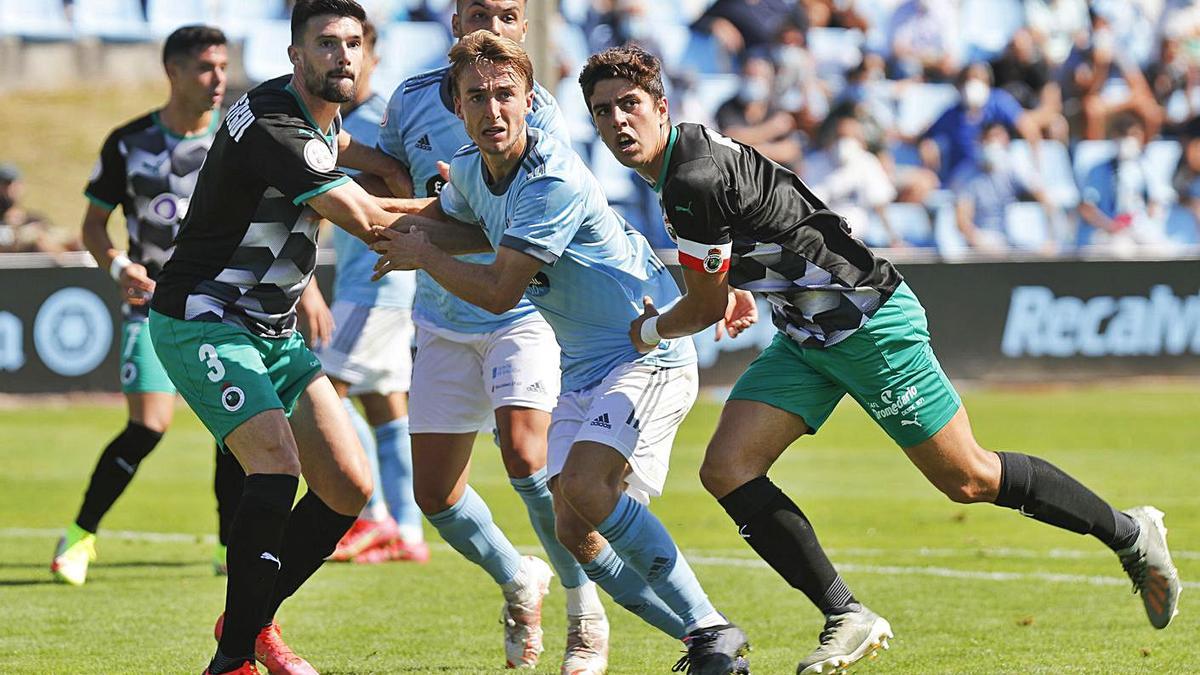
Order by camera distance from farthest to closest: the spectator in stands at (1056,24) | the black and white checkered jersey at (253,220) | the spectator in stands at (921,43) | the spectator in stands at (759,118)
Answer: the spectator in stands at (1056,24) < the spectator in stands at (921,43) < the spectator in stands at (759,118) < the black and white checkered jersey at (253,220)

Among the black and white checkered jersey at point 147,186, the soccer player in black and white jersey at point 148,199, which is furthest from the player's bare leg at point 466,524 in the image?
the black and white checkered jersey at point 147,186

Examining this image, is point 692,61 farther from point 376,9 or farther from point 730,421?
point 730,421

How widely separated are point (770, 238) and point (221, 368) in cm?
194

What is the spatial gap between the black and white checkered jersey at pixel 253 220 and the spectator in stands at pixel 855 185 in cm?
1450

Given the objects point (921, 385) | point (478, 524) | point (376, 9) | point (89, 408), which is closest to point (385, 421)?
point (478, 524)

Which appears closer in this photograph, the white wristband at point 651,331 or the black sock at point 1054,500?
the white wristband at point 651,331

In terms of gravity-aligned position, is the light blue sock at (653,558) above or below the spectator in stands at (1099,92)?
above

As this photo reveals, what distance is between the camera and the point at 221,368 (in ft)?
17.6

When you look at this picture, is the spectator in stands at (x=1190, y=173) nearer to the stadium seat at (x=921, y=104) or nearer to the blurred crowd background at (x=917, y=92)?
the blurred crowd background at (x=917, y=92)

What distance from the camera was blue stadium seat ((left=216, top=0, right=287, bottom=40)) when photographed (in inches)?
772

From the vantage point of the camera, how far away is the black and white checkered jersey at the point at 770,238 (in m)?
5.17

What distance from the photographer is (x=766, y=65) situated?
66.7ft

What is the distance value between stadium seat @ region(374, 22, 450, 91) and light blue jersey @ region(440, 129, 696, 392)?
14.0 m

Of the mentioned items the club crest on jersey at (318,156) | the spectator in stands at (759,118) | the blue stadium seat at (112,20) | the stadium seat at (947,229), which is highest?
the club crest on jersey at (318,156)
